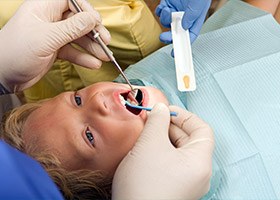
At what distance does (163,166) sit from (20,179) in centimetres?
44

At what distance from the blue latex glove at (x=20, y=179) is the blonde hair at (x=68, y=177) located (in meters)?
0.40

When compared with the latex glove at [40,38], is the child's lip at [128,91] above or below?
below

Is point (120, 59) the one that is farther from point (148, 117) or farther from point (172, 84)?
point (148, 117)

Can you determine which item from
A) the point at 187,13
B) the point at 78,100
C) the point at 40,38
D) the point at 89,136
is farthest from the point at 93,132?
the point at 187,13

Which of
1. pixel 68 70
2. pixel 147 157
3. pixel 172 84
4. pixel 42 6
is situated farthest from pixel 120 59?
pixel 147 157

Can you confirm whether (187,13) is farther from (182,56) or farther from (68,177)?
(68,177)

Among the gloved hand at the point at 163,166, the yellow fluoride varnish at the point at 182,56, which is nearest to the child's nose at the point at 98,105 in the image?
the gloved hand at the point at 163,166

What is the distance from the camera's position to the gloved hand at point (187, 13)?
132cm

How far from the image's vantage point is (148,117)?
1.13 metres

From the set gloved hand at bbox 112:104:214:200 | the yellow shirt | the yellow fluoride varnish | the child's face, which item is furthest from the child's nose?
the yellow shirt

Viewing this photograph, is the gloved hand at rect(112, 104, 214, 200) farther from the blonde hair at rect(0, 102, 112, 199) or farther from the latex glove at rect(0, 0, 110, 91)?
the latex glove at rect(0, 0, 110, 91)

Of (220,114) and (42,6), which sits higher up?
(42,6)

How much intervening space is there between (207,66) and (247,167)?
1.17ft

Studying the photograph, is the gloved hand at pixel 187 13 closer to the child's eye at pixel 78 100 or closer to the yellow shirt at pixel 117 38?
the yellow shirt at pixel 117 38
